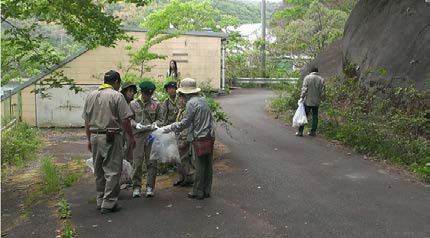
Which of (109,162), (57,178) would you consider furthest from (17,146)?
(109,162)

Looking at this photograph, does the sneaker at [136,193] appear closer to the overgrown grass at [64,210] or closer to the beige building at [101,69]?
the overgrown grass at [64,210]

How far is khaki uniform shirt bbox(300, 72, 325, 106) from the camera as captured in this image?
43.0 feet

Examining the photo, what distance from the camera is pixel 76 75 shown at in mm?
21656

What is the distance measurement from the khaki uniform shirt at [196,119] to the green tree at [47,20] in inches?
118

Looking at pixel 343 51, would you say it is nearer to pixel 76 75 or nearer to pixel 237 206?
pixel 237 206

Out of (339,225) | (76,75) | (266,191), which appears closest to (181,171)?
(266,191)

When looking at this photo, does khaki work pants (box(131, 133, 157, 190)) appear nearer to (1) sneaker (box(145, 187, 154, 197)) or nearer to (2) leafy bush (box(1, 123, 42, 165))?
(1) sneaker (box(145, 187, 154, 197))

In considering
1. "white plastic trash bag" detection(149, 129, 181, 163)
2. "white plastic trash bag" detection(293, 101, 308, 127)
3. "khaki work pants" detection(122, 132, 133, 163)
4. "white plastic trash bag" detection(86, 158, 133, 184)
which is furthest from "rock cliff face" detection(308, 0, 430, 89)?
"white plastic trash bag" detection(86, 158, 133, 184)

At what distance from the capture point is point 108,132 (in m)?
6.79

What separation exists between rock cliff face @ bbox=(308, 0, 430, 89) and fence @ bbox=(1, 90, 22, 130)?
11.0 m

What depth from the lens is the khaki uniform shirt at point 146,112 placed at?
7.69 m

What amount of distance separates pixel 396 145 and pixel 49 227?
6.85 metres

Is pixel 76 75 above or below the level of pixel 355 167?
above

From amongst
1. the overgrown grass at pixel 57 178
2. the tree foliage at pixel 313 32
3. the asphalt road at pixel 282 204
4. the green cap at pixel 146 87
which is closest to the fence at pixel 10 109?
the overgrown grass at pixel 57 178
